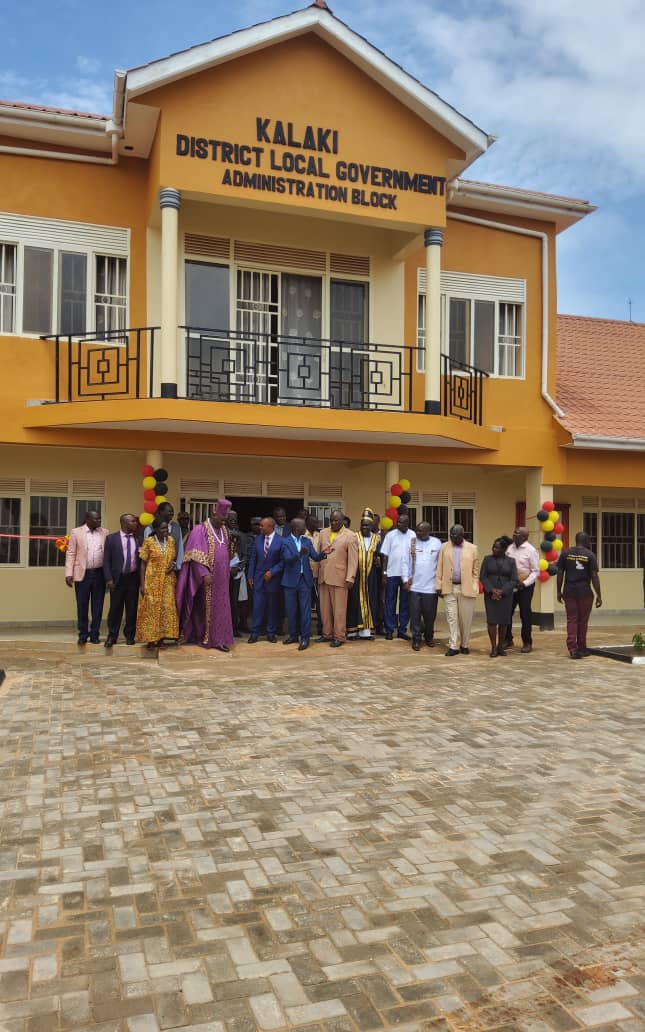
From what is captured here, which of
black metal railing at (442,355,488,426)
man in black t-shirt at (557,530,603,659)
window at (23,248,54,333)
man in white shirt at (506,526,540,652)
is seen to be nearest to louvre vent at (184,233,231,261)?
window at (23,248,54,333)

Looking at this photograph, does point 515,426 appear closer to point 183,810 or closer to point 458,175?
point 458,175

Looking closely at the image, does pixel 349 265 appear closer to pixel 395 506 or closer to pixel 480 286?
pixel 480 286

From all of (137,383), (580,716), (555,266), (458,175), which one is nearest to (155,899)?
(580,716)

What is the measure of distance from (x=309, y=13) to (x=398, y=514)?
23.6 ft

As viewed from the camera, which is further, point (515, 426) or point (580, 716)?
point (515, 426)

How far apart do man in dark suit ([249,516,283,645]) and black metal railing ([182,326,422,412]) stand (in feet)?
Result: 7.89

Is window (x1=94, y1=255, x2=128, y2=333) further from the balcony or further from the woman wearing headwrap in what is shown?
the woman wearing headwrap

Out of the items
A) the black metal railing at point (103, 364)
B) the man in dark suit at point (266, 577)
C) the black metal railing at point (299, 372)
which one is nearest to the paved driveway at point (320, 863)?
the man in dark suit at point (266, 577)

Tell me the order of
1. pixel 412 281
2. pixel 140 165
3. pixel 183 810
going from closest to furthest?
pixel 183 810 → pixel 140 165 → pixel 412 281

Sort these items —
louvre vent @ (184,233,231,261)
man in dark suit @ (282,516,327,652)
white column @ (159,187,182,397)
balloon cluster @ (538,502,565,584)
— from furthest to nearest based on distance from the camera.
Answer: balloon cluster @ (538,502,565,584)
louvre vent @ (184,233,231,261)
white column @ (159,187,182,397)
man in dark suit @ (282,516,327,652)

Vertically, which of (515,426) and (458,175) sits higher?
(458,175)

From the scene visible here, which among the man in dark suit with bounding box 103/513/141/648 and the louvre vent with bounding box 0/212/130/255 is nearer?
the man in dark suit with bounding box 103/513/141/648

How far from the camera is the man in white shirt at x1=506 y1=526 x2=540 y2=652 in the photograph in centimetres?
1090

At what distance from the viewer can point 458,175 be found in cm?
1293
